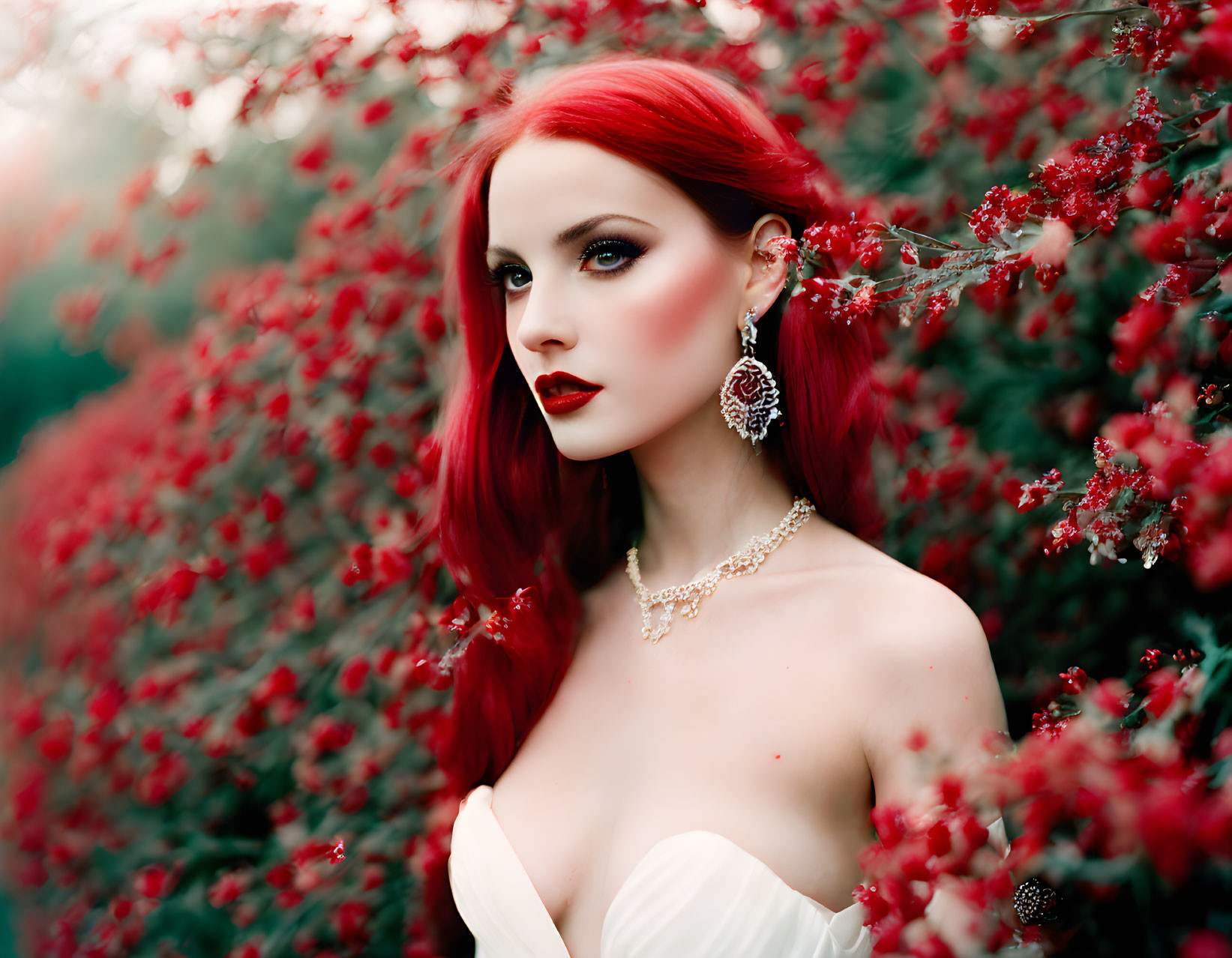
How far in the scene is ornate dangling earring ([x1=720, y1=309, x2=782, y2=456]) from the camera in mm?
1428

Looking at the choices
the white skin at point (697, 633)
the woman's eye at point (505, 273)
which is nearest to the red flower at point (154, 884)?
the white skin at point (697, 633)

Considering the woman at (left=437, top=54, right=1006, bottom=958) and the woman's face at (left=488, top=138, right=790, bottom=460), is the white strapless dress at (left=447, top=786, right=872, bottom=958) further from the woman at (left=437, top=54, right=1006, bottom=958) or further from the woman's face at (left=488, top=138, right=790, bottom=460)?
the woman's face at (left=488, top=138, right=790, bottom=460)

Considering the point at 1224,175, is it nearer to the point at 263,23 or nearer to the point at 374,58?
the point at 374,58

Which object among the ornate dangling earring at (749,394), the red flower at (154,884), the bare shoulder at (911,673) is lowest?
the red flower at (154,884)

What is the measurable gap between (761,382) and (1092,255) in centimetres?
61

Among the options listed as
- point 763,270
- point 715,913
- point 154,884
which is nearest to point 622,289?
point 763,270

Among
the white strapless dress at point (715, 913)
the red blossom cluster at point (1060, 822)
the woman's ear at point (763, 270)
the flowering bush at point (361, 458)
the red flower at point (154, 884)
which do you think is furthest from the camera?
the red flower at point (154, 884)

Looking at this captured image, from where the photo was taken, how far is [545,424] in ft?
5.67

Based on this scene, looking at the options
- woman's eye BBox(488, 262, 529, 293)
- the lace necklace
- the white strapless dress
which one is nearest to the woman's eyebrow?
woman's eye BBox(488, 262, 529, 293)

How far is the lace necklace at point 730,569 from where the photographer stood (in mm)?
1447

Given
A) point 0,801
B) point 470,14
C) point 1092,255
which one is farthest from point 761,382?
point 0,801

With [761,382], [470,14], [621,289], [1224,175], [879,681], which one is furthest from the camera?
[470,14]

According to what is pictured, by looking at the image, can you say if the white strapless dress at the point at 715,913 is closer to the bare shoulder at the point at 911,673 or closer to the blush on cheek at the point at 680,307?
the bare shoulder at the point at 911,673

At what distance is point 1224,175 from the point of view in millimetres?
777
